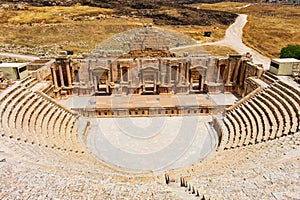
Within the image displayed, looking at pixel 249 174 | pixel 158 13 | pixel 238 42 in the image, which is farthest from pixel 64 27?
pixel 249 174

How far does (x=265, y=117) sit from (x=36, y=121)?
21022 millimetres

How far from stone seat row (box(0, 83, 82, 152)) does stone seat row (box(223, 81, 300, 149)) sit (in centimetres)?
1458

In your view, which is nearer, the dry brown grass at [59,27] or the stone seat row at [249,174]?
the stone seat row at [249,174]

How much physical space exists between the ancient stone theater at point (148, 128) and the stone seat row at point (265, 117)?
0.36 ft

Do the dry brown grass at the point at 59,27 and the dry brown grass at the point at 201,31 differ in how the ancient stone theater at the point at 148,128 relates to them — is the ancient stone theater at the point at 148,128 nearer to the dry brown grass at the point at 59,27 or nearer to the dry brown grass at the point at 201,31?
the dry brown grass at the point at 59,27

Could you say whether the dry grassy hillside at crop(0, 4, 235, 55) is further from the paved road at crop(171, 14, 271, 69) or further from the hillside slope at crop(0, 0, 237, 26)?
the paved road at crop(171, 14, 271, 69)

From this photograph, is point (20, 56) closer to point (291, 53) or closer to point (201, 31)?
point (201, 31)

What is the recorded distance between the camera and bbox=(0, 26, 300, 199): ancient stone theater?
40.3 feet

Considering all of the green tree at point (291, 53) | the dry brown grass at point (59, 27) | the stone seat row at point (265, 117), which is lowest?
the stone seat row at point (265, 117)

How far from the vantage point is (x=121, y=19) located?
269 ft

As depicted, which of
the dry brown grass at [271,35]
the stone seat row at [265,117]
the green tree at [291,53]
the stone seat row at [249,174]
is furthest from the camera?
the dry brown grass at [271,35]

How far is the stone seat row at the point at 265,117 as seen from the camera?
62.7 ft

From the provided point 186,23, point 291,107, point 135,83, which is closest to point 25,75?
point 135,83

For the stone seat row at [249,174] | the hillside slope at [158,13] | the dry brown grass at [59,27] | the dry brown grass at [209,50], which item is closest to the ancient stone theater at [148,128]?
the stone seat row at [249,174]
